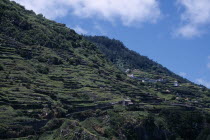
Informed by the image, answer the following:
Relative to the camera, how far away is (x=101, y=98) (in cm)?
7538

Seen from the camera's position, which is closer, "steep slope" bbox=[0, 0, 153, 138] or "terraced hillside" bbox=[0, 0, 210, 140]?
"terraced hillside" bbox=[0, 0, 210, 140]

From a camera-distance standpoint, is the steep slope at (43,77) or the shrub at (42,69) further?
the shrub at (42,69)

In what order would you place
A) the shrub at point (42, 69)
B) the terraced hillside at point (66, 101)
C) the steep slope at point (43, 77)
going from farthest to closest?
the shrub at point (42, 69) → the steep slope at point (43, 77) → the terraced hillside at point (66, 101)

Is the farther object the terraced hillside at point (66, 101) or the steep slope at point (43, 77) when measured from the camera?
the steep slope at point (43, 77)

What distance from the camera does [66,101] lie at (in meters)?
67.6

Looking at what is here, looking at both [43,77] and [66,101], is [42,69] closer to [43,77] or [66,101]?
[43,77]

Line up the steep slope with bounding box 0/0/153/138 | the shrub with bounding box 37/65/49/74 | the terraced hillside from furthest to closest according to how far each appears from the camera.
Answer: the shrub with bounding box 37/65/49/74
the steep slope with bounding box 0/0/153/138
the terraced hillside

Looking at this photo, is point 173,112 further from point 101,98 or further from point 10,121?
point 10,121

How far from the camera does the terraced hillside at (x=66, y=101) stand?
2110 inches

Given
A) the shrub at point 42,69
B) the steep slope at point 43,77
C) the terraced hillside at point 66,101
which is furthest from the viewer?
the shrub at point 42,69

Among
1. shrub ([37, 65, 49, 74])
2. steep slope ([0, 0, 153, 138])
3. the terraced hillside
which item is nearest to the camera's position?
the terraced hillside

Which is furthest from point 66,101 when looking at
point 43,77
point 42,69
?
point 42,69

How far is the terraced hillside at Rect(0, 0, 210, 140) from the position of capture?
53594 millimetres

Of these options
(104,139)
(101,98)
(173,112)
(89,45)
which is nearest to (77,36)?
(89,45)
